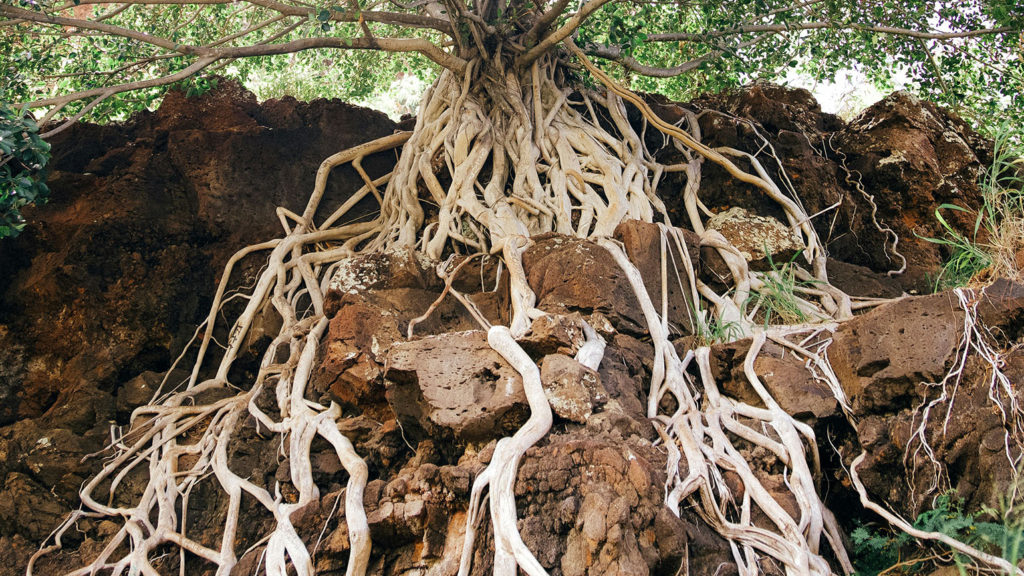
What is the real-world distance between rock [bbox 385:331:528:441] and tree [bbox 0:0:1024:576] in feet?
0.31

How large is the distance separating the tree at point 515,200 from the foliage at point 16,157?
22.6 inches

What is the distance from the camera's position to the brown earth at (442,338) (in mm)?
2471

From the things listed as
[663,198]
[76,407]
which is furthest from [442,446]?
[663,198]

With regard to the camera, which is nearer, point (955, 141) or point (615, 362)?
point (615, 362)

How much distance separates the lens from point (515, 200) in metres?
4.31

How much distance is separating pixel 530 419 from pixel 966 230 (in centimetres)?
346

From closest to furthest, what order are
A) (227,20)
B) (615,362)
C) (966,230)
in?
1. (615,362)
2. (966,230)
3. (227,20)

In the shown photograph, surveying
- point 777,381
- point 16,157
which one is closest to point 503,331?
point 777,381

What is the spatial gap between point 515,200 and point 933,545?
105 inches

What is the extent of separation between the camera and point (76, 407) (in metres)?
3.82

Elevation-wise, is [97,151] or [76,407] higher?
[97,151]

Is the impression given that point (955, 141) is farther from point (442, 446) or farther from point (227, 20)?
point (227, 20)

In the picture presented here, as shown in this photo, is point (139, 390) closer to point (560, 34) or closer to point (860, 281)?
point (560, 34)

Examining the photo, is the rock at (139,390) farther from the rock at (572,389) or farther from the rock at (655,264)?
the rock at (655,264)
